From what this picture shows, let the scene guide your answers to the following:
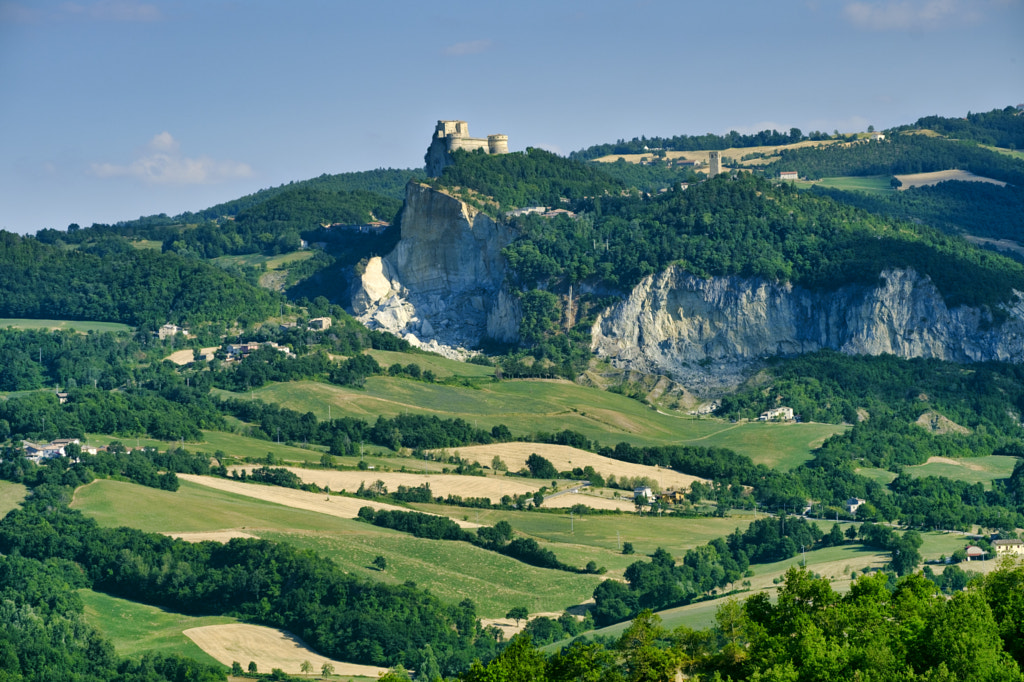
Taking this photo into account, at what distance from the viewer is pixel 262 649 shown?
2911 inches

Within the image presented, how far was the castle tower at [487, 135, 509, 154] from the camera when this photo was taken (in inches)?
6639

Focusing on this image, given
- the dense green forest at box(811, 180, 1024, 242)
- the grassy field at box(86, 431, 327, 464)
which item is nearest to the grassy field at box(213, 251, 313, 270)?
the dense green forest at box(811, 180, 1024, 242)

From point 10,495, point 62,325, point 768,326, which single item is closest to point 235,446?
point 10,495

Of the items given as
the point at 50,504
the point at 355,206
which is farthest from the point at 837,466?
the point at 355,206

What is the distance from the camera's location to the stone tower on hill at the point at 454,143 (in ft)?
550

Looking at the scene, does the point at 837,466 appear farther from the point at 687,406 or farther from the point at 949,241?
the point at 949,241

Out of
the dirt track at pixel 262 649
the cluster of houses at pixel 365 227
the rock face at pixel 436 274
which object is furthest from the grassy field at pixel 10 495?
the cluster of houses at pixel 365 227

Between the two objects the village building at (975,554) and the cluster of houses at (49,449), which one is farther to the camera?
the cluster of houses at (49,449)

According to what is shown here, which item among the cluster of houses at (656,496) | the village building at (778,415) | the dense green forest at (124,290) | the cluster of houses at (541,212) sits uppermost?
the cluster of houses at (541,212)

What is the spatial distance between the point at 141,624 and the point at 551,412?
47655 mm

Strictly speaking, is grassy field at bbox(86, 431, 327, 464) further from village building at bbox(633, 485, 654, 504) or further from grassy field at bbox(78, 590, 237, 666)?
grassy field at bbox(78, 590, 237, 666)

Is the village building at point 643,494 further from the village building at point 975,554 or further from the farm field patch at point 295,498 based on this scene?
the village building at point 975,554

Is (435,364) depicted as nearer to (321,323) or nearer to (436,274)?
(321,323)

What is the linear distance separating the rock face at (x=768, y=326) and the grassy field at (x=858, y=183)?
132ft
